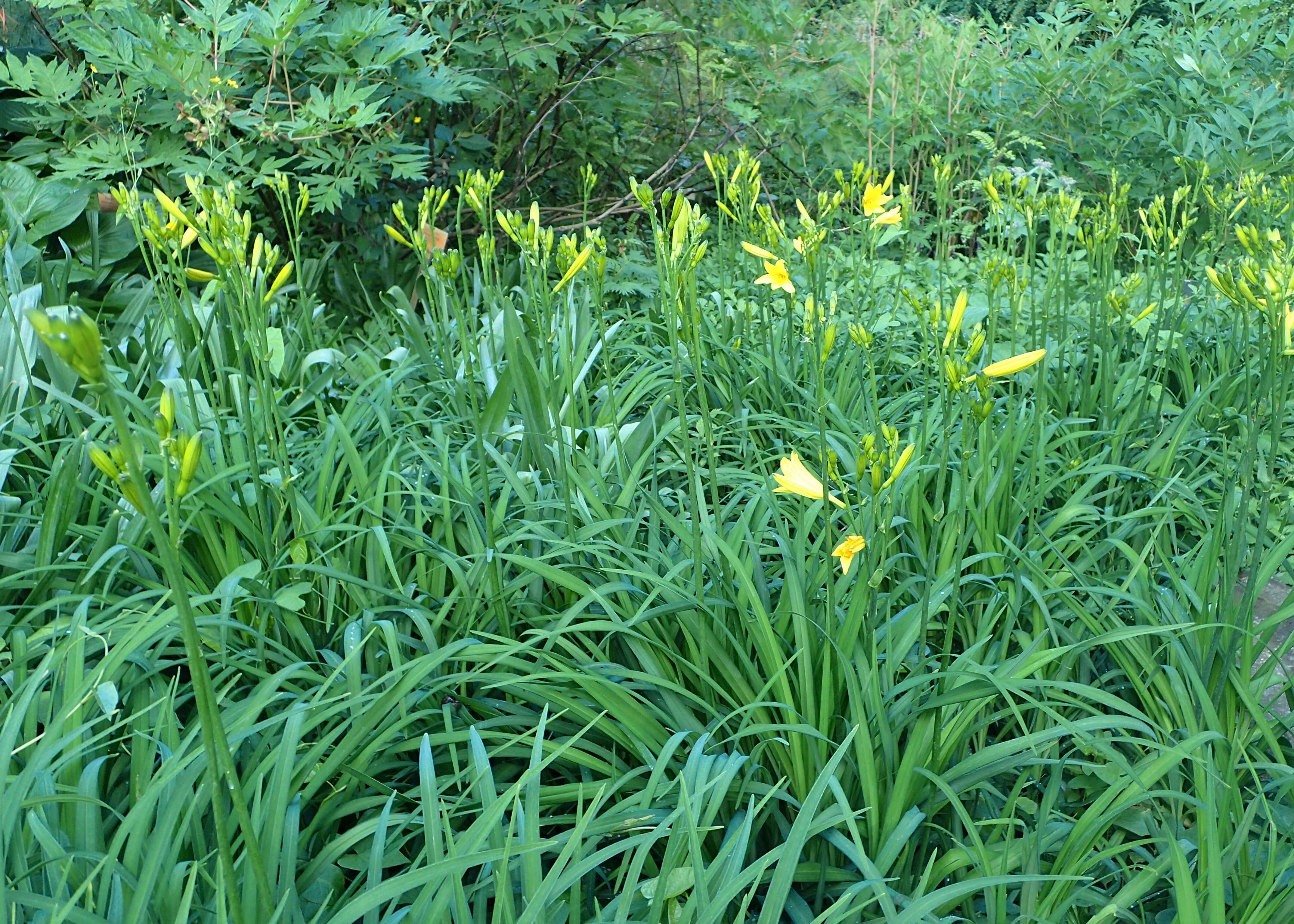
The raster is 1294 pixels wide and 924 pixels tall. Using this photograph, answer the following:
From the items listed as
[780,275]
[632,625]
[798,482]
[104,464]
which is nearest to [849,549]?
[798,482]

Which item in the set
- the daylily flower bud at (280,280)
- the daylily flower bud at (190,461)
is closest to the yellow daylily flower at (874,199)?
the daylily flower bud at (280,280)

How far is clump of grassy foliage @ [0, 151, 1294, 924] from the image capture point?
1235 mm

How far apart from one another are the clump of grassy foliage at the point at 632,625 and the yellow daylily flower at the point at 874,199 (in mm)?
96

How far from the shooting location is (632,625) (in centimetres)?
168

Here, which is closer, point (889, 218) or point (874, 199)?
point (889, 218)

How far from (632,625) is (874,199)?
1208 mm

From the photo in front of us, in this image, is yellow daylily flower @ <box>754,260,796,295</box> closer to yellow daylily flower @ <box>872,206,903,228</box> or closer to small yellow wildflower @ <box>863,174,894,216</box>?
yellow daylily flower @ <box>872,206,903,228</box>

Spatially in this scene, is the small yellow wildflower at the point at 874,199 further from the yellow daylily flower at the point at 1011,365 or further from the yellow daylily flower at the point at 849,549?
the yellow daylily flower at the point at 849,549

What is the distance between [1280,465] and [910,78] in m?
3.43

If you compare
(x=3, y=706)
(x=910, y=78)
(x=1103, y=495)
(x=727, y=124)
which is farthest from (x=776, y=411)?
(x=910, y=78)

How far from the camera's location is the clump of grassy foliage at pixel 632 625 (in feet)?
4.05

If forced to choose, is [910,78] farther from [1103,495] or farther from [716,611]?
[716,611]

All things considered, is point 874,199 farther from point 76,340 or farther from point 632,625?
point 76,340

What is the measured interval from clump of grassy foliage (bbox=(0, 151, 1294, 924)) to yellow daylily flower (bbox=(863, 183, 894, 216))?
10 cm
